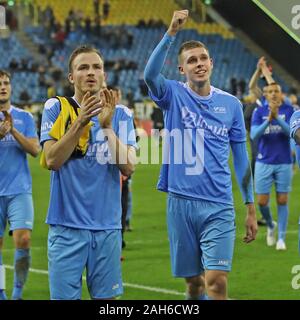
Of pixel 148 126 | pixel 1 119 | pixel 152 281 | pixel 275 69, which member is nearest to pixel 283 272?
pixel 152 281

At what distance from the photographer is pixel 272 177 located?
13.4m

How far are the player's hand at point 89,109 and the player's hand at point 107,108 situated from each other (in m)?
0.15

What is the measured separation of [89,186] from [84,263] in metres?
0.50

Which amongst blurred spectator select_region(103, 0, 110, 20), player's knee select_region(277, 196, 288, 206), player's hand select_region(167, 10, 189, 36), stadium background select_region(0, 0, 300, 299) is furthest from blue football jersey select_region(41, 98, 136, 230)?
blurred spectator select_region(103, 0, 110, 20)

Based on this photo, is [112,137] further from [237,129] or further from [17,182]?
[17,182]

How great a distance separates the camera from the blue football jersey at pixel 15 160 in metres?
9.58

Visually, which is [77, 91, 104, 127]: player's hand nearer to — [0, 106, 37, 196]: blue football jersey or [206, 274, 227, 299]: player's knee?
[206, 274, 227, 299]: player's knee

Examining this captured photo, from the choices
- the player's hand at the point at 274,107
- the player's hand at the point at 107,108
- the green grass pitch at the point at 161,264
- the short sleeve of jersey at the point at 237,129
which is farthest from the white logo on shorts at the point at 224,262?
→ the player's hand at the point at 274,107

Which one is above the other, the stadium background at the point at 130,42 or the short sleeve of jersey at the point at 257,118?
the stadium background at the point at 130,42

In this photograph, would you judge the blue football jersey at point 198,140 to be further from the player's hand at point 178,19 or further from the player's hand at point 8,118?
the player's hand at point 8,118

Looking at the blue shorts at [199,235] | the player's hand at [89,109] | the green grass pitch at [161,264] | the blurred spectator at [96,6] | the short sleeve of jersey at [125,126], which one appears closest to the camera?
the player's hand at [89,109]

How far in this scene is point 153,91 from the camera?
7.61m

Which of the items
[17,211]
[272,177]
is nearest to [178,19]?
[17,211]
